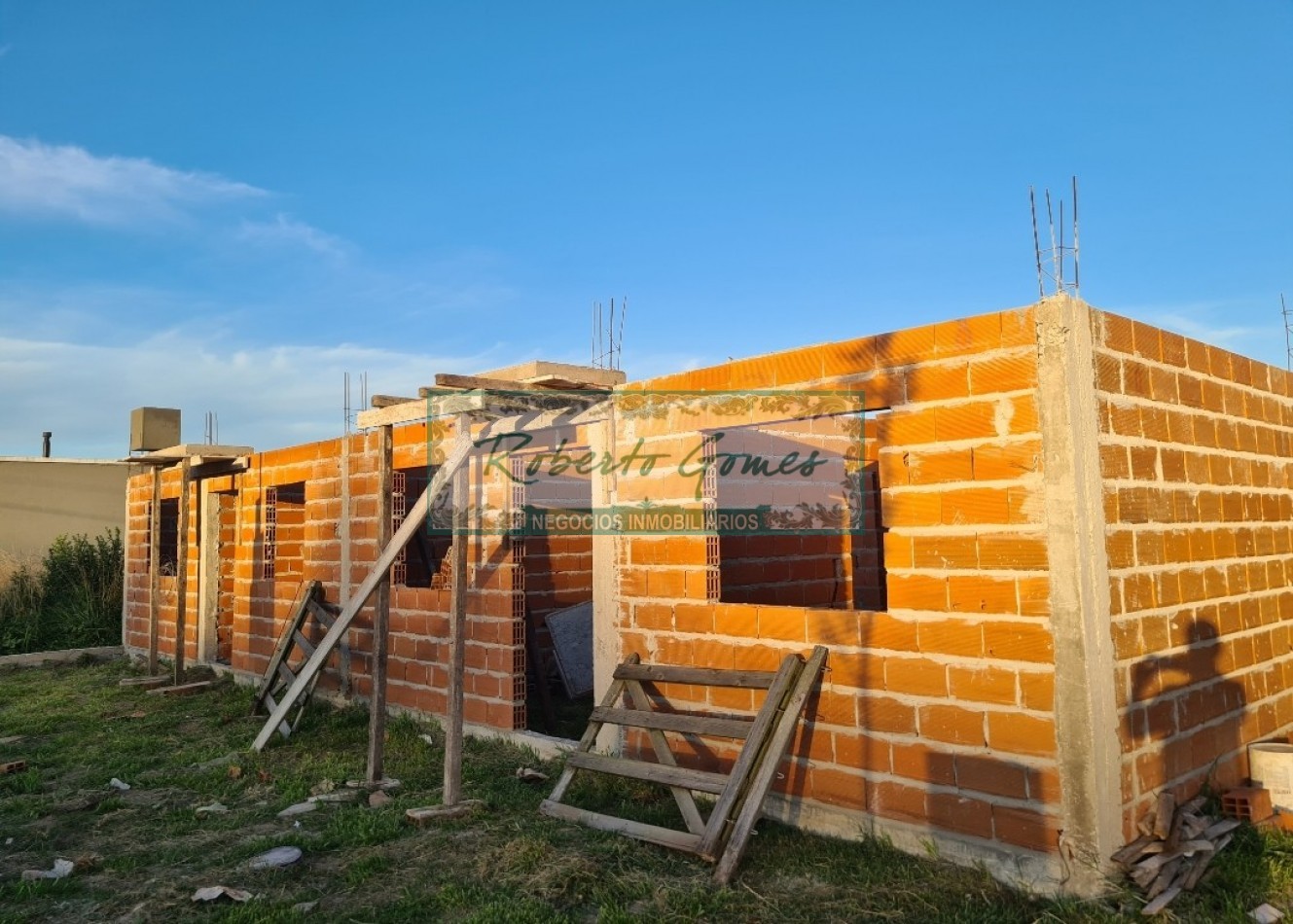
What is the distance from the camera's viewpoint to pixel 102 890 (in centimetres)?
474

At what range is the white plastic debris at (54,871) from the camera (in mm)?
4930

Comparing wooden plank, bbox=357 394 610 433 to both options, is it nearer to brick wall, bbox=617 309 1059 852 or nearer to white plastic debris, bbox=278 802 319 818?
brick wall, bbox=617 309 1059 852

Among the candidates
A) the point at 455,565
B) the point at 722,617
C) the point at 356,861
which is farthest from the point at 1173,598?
the point at 356,861

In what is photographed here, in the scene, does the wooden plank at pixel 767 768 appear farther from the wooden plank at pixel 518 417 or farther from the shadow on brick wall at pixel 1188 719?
the wooden plank at pixel 518 417

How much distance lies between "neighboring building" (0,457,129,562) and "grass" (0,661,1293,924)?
1305cm

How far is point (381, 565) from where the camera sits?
6.35 metres

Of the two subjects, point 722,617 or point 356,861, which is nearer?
point 356,861

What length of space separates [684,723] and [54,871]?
11.6 ft

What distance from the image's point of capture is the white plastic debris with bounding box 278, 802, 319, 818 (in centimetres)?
592

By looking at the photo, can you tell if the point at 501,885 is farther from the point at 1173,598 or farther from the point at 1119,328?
the point at 1119,328

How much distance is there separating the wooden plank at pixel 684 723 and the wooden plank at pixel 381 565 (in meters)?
1.82

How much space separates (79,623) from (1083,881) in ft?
51.3

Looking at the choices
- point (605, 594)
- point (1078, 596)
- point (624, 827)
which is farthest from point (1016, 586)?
point (605, 594)

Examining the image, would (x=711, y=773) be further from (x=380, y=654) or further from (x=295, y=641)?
(x=295, y=641)
